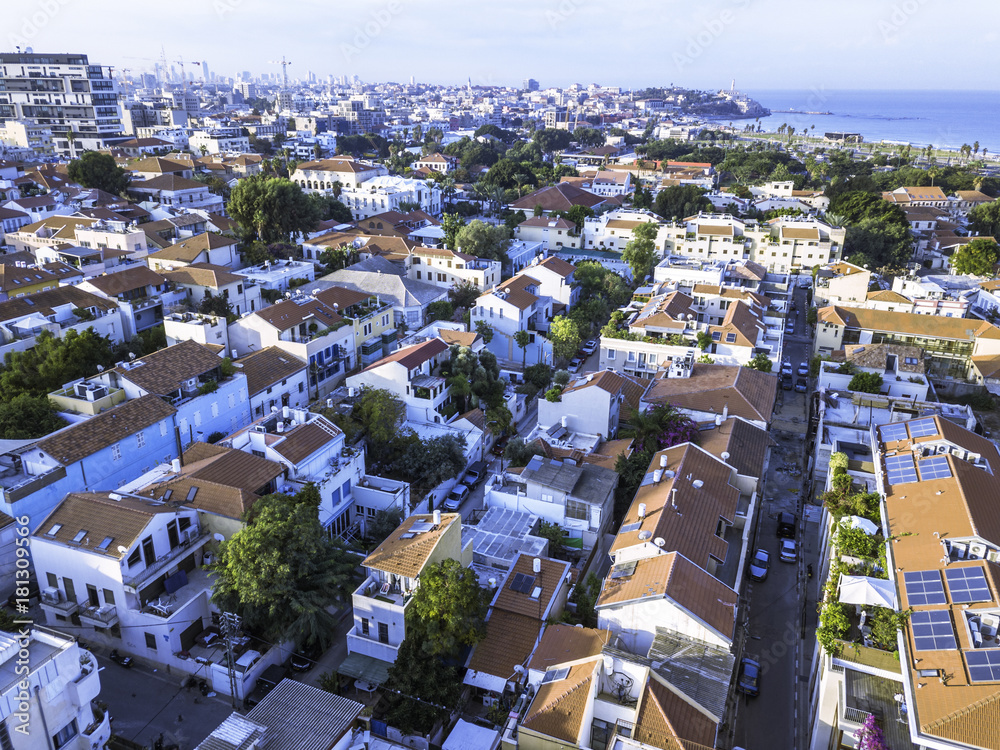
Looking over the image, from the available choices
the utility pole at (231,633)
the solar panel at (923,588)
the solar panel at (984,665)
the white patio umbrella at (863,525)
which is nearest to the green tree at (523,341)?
the white patio umbrella at (863,525)

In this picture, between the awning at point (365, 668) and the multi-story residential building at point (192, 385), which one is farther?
the multi-story residential building at point (192, 385)

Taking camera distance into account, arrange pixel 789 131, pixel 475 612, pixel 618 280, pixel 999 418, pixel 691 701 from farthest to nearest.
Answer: pixel 789 131 → pixel 618 280 → pixel 999 418 → pixel 475 612 → pixel 691 701

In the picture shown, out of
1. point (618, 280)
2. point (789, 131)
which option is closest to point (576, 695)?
point (618, 280)

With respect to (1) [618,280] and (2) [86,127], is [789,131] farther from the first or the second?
(2) [86,127]

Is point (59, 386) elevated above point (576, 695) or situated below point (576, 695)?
above

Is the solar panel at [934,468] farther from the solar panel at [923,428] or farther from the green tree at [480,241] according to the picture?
the green tree at [480,241]

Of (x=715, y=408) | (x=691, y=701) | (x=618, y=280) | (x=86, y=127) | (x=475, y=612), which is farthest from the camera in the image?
(x=86, y=127)

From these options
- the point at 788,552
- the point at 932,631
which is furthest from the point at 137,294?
the point at 932,631

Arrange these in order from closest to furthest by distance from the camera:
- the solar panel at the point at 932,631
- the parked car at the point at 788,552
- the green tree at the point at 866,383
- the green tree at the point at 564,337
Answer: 1. the solar panel at the point at 932,631
2. the parked car at the point at 788,552
3. the green tree at the point at 866,383
4. the green tree at the point at 564,337
